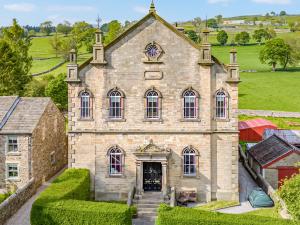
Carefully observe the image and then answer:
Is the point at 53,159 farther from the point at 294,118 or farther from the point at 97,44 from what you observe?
the point at 294,118

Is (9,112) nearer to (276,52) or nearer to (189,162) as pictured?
(189,162)

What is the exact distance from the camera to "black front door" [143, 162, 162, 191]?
1337 inches

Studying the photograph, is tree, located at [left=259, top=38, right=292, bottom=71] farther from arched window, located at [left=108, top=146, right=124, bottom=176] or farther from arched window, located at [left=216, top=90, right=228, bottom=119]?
arched window, located at [left=108, top=146, right=124, bottom=176]

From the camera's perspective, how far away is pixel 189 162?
111ft

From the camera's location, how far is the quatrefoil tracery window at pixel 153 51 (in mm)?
33344

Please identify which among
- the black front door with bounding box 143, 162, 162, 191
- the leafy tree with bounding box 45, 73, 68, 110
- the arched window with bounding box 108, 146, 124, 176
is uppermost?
the leafy tree with bounding box 45, 73, 68, 110

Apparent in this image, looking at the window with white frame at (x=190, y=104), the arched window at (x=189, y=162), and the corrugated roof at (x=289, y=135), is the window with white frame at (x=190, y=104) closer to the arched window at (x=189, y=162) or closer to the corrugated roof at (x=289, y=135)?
the arched window at (x=189, y=162)

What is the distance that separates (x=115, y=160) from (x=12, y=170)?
966 cm

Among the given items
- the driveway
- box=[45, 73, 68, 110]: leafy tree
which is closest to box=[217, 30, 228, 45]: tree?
box=[45, 73, 68, 110]: leafy tree

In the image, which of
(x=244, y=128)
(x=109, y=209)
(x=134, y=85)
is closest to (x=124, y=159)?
(x=134, y=85)

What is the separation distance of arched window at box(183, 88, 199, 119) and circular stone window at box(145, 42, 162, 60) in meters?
3.70

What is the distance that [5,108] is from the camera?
38.3 meters

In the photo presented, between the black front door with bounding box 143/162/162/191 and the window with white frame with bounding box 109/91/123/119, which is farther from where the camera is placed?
the black front door with bounding box 143/162/162/191

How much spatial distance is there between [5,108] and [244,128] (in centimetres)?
3383
